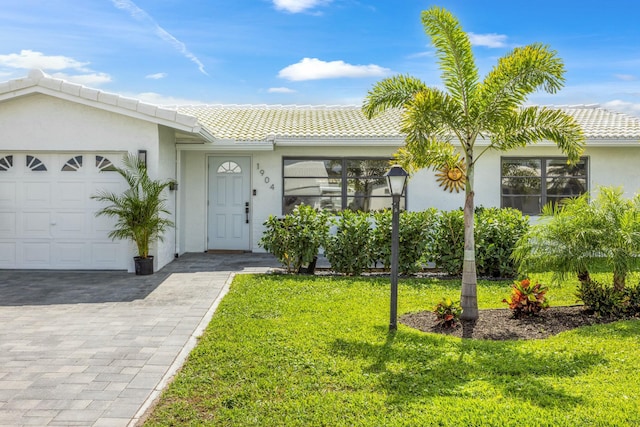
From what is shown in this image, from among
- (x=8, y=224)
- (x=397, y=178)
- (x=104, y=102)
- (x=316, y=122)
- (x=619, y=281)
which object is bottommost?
(x=619, y=281)

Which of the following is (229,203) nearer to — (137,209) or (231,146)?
(231,146)

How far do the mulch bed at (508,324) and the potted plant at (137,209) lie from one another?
548 centimetres

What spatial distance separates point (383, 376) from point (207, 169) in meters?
10.2

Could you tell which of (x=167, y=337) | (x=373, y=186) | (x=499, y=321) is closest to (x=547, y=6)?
(x=373, y=186)

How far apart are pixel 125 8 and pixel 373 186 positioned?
279 inches

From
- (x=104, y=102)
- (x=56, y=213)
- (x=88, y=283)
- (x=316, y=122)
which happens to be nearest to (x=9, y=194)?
(x=56, y=213)

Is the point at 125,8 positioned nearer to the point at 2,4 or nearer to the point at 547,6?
the point at 2,4

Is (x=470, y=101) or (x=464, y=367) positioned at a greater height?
(x=470, y=101)

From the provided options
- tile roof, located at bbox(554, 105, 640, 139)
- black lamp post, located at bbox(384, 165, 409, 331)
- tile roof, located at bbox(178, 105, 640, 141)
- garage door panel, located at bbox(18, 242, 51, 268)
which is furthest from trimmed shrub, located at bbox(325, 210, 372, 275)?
tile roof, located at bbox(554, 105, 640, 139)

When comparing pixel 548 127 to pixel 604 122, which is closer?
pixel 548 127

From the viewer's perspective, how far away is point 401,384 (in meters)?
5.03

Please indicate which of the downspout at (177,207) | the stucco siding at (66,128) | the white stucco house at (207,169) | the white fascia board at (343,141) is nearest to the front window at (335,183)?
the white stucco house at (207,169)

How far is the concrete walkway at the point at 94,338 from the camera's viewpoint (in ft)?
15.2

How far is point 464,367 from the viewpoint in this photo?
553 cm
